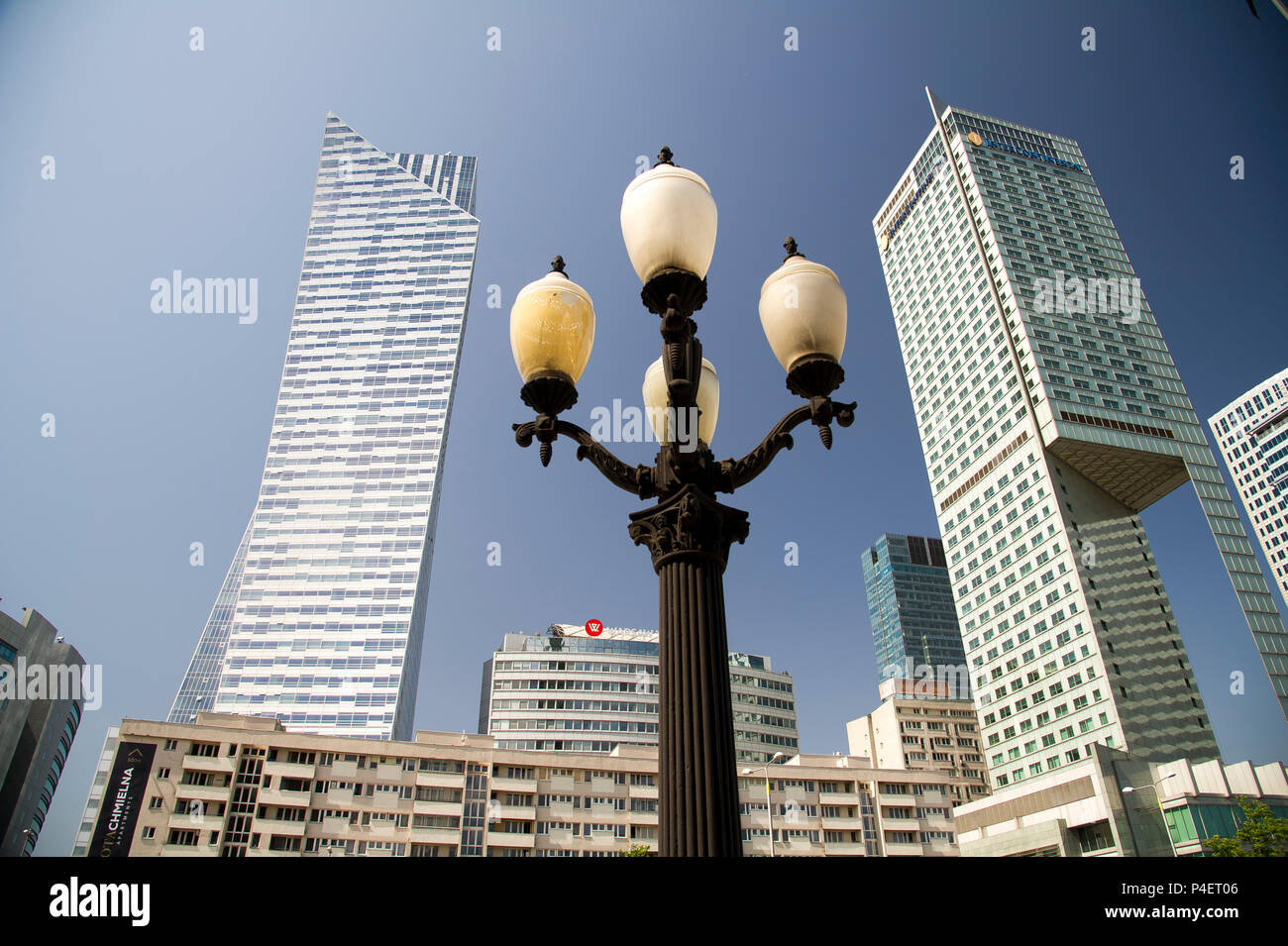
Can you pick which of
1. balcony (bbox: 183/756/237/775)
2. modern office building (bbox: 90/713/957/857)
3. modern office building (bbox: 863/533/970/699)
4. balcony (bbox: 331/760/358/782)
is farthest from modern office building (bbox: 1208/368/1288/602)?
balcony (bbox: 183/756/237/775)

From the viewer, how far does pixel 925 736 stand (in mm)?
100438

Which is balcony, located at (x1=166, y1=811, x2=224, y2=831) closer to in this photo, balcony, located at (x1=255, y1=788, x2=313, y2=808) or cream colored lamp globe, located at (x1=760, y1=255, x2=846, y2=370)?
balcony, located at (x1=255, y1=788, x2=313, y2=808)

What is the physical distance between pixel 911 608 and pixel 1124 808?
113m

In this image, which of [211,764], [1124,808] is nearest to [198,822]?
[211,764]

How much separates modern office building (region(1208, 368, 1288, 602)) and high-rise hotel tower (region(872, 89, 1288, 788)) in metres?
48.6

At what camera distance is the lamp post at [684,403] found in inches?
151

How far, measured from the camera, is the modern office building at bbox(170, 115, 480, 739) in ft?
319

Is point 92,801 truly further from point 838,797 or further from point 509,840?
point 838,797

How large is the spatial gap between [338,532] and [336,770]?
204ft

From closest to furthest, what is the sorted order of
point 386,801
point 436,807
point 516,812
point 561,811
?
1. point 386,801
2. point 436,807
3. point 516,812
4. point 561,811

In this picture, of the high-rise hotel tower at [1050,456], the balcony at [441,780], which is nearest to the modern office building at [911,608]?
the high-rise hotel tower at [1050,456]
